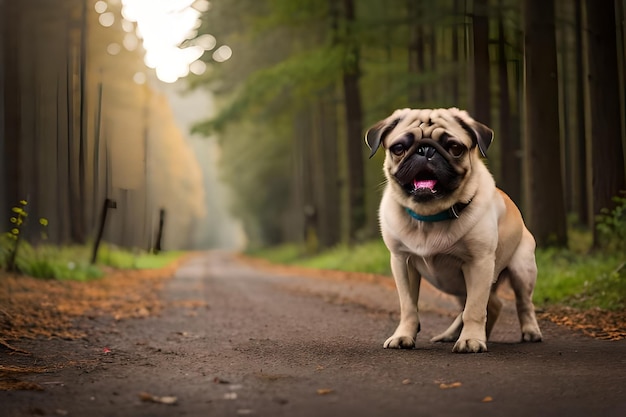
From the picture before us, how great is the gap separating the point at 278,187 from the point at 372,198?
10.9 meters

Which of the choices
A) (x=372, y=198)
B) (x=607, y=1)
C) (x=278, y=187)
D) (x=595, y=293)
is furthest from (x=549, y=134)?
(x=278, y=187)

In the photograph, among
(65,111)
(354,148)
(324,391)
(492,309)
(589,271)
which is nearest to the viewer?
(324,391)

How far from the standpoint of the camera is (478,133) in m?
5.46

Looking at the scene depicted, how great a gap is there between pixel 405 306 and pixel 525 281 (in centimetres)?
119

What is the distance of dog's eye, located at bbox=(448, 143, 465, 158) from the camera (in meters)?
5.38

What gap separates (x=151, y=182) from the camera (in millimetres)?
59062

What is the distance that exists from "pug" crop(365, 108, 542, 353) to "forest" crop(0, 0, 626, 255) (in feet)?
16.8

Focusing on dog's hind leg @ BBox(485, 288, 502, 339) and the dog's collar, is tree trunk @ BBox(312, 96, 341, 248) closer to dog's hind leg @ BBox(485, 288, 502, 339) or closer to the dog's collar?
dog's hind leg @ BBox(485, 288, 502, 339)

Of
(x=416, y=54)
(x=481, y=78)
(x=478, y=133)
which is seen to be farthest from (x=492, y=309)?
(x=416, y=54)

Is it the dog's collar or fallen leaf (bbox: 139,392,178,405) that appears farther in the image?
the dog's collar

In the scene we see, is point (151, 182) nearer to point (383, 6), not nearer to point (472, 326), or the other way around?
point (383, 6)

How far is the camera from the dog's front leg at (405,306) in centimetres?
577

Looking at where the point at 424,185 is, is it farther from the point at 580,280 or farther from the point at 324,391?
the point at 580,280

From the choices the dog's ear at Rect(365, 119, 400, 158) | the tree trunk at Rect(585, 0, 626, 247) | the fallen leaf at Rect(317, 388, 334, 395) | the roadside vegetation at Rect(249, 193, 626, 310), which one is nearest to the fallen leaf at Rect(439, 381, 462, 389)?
the fallen leaf at Rect(317, 388, 334, 395)
